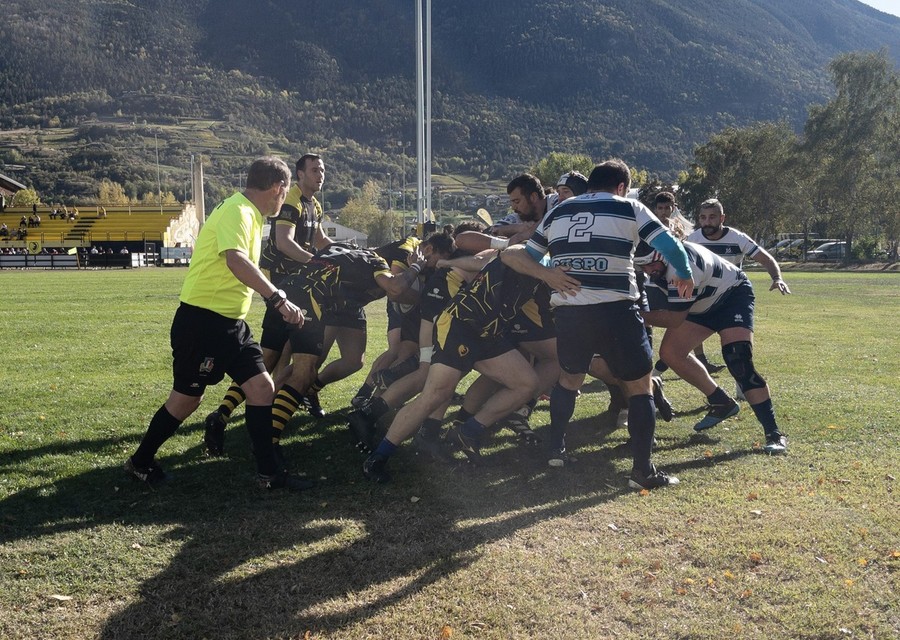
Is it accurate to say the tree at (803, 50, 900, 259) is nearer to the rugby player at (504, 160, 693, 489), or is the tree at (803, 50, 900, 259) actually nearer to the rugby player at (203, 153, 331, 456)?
the rugby player at (203, 153, 331, 456)

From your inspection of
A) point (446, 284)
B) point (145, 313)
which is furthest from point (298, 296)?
point (145, 313)

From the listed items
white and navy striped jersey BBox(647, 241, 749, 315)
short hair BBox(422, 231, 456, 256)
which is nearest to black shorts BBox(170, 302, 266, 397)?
short hair BBox(422, 231, 456, 256)

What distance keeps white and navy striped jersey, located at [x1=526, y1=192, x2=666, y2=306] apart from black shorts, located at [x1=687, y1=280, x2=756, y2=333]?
180 centimetres

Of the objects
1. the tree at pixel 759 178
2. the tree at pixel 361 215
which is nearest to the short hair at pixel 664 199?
the tree at pixel 759 178

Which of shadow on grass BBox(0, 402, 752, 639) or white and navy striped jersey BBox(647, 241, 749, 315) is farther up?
white and navy striped jersey BBox(647, 241, 749, 315)

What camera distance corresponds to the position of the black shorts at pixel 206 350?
4926mm

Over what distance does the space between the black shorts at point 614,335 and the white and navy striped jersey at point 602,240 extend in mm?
66

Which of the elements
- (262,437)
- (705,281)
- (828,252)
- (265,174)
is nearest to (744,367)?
(705,281)

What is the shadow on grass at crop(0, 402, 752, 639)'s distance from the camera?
3.47 m

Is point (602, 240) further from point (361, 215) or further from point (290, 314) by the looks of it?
point (361, 215)

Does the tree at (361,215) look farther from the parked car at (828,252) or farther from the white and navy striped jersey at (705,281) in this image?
the white and navy striped jersey at (705,281)

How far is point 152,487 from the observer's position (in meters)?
5.08

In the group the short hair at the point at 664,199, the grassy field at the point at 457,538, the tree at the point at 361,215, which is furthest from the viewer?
the tree at the point at 361,215

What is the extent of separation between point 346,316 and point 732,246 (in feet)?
12.6
